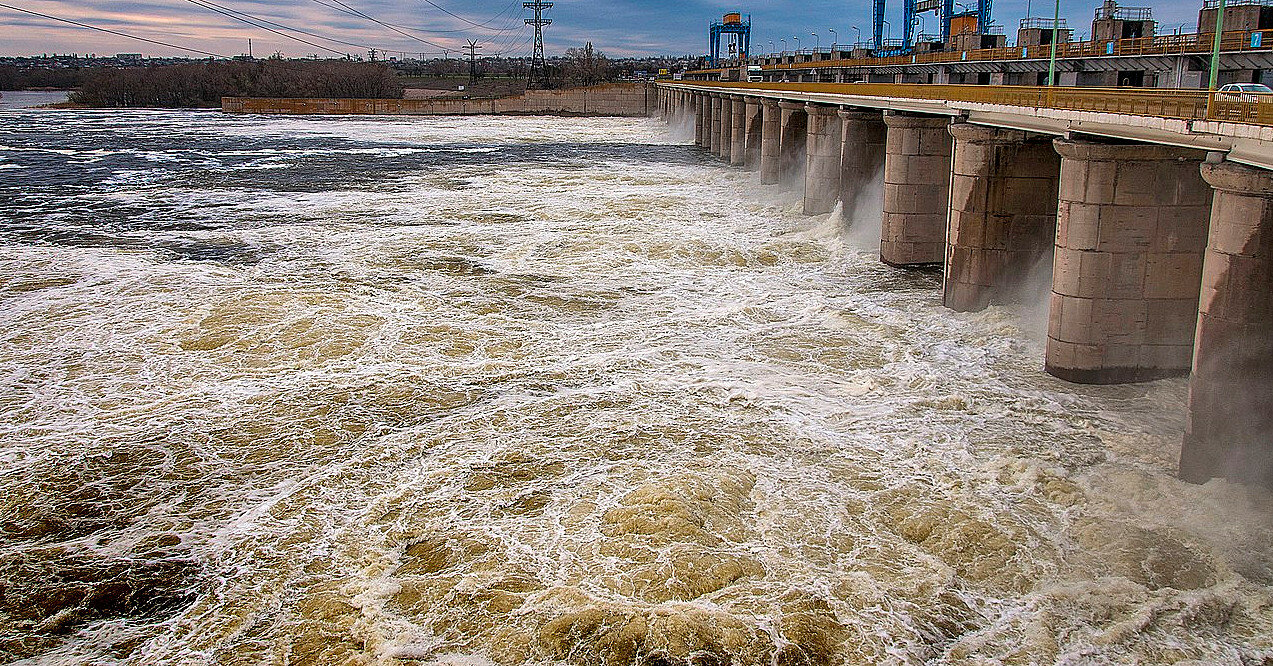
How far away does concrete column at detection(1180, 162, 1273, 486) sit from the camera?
13.5 meters

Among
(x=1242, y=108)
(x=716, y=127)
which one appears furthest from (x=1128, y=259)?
(x=716, y=127)

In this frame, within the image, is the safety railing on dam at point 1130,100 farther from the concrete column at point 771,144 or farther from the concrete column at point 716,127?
the concrete column at point 716,127

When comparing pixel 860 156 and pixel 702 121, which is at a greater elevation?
pixel 702 121

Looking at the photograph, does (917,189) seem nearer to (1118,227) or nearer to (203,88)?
(1118,227)

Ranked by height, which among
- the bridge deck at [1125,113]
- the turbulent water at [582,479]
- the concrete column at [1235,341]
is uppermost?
the bridge deck at [1125,113]

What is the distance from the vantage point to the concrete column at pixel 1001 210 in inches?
939

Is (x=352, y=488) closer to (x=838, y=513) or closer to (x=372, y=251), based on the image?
(x=838, y=513)

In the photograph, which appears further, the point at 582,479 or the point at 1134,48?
the point at 1134,48

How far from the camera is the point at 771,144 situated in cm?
5606

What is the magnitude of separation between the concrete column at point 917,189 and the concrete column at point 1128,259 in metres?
11.3

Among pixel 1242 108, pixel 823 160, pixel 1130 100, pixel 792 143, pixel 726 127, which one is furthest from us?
pixel 726 127

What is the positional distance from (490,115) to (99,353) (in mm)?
140191

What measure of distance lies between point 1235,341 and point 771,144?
4376 cm

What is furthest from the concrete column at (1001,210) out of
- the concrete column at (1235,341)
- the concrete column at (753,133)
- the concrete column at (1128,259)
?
the concrete column at (753,133)
